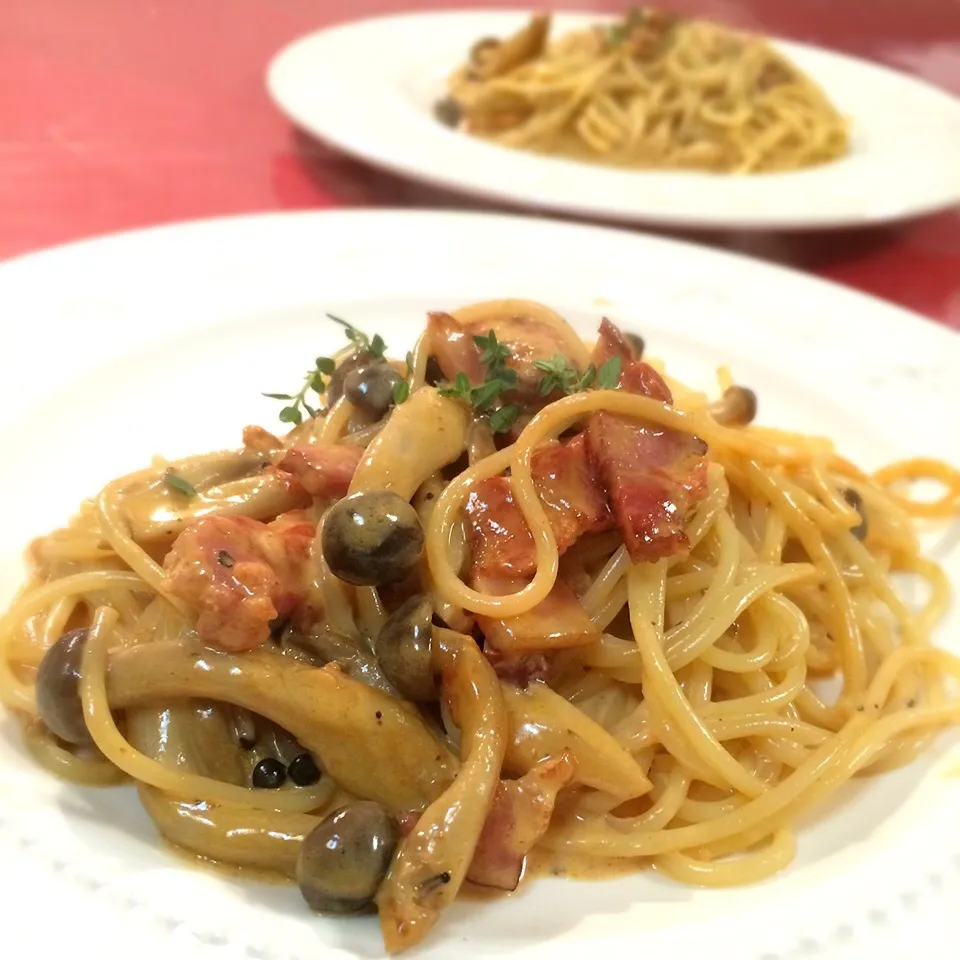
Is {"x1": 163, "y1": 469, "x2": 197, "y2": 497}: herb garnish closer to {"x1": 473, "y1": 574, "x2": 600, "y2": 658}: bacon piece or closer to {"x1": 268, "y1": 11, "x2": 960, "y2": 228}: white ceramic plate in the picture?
{"x1": 473, "y1": 574, "x2": 600, "y2": 658}: bacon piece

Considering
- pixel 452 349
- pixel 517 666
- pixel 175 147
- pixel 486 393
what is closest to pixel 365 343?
pixel 452 349

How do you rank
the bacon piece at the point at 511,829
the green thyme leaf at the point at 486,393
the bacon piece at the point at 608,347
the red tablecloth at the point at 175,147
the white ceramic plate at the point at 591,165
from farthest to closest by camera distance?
1. the red tablecloth at the point at 175,147
2. the white ceramic plate at the point at 591,165
3. the bacon piece at the point at 608,347
4. the green thyme leaf at the point at 486,393
5. the bacon piece at the point at 511,829

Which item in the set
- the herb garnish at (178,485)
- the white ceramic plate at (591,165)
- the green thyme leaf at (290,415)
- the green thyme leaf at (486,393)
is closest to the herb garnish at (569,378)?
the green thyme leaf at (486,393)

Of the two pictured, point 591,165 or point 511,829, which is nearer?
point 511,829

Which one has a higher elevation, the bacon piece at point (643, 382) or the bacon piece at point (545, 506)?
the bacon piece at point (643, 382)

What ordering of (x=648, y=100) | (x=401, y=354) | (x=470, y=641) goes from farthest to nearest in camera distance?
(x=648, y=100), (x=401, y=354), (x=470, y=641)

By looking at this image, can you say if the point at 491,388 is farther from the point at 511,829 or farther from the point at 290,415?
the point at 511,829

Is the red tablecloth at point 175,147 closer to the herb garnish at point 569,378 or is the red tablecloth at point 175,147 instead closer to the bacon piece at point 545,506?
the herb garnish at point 569,378

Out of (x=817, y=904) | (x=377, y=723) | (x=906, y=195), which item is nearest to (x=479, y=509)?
(x=377, y=723)
